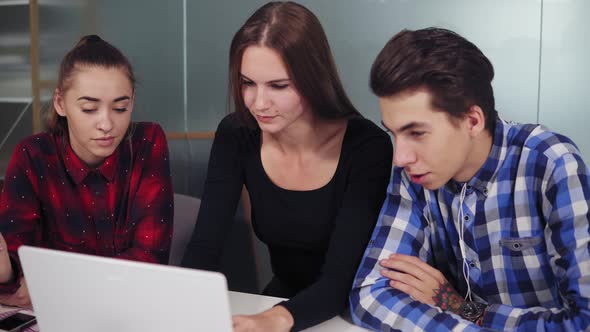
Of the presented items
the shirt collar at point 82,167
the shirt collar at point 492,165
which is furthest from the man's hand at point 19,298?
the shirt collar at point 492,165

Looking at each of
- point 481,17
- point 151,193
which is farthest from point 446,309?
point 481,17

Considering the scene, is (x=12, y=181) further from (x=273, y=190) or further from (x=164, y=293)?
(x=164, y=293)

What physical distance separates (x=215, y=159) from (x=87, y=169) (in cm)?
32

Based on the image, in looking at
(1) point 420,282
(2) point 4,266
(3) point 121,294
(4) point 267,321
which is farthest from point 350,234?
(2) point 4,266

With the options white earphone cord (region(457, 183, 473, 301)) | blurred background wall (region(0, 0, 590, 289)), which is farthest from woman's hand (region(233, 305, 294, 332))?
blurred background wall (region(0, 0, 590, 289))

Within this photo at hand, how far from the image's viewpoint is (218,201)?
1.56 metres

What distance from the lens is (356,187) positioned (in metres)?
1.48

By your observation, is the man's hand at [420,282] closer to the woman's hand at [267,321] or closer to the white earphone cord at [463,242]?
the white earphone cord at [463,242]

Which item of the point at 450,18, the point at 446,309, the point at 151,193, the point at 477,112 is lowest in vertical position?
the point at 446,309

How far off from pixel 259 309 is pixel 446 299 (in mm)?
375

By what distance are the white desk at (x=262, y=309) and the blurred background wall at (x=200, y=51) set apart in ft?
3.80

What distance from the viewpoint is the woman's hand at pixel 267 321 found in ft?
3.70

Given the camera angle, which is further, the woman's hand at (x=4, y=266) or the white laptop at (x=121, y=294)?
the woman's hand at (x=4, y=266)

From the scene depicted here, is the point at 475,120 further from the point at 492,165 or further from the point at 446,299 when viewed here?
the point at 446,299
